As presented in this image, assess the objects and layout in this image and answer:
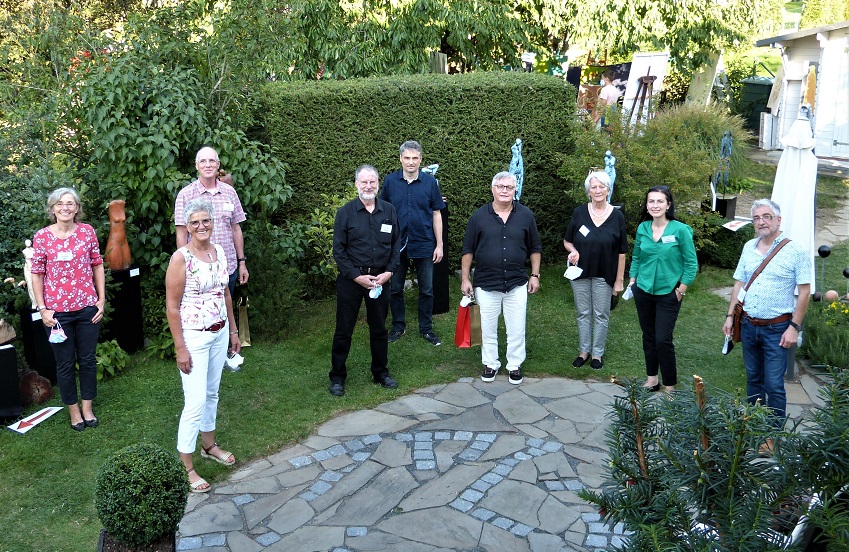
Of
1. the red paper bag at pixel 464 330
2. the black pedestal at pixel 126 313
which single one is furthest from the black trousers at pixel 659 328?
the black pedestal at pixel 126 313

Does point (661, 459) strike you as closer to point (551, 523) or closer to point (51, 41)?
point (551, 523)

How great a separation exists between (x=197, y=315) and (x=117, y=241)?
8.35 feet

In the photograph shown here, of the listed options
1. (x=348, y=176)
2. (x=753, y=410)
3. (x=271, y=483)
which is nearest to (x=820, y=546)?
(x=753, y=410)

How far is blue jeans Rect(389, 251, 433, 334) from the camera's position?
834cm

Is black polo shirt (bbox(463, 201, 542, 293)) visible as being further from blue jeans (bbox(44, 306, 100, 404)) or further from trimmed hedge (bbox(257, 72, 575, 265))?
blue jeans (bbox(44, 306, 100, 404))

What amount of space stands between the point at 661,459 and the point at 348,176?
709cm

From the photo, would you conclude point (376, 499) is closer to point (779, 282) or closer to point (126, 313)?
point (779, 282)

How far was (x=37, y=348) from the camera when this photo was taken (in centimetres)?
689

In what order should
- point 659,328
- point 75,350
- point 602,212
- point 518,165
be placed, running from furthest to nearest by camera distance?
point 518,165 → point 602,212 → point 659,328 → point 75,350

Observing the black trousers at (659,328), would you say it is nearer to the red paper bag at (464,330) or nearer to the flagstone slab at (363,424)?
the red paper bag at (464,330)

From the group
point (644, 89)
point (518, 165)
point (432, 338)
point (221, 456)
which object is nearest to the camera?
point (221, 456)

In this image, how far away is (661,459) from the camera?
277cm

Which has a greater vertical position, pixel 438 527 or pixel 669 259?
pixel 669 259

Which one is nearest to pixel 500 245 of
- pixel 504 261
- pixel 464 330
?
pixel 504 261
